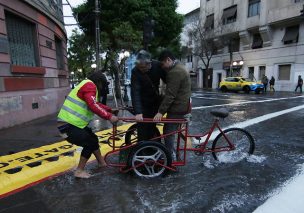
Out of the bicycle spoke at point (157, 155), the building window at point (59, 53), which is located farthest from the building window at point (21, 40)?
the bicycle spoke at point (157, 155)

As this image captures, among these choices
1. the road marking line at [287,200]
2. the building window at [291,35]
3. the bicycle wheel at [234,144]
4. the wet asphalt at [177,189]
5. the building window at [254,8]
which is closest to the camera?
the road marking line at [287,200]

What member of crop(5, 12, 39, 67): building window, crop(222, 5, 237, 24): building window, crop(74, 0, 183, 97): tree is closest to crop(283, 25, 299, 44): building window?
crop(222, 5, 237, 24): building window

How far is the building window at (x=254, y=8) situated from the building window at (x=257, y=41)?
237 centimetres

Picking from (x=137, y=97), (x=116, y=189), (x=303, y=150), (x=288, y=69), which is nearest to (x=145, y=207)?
(x=116, y=189)

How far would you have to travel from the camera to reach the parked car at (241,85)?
928 inches

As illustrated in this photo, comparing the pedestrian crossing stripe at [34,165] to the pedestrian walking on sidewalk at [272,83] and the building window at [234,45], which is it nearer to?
the pedestrian walking on sidewalk at [272,83]

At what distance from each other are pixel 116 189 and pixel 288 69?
2825 cm

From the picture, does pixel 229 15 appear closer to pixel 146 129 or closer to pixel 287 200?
pixel 146 129

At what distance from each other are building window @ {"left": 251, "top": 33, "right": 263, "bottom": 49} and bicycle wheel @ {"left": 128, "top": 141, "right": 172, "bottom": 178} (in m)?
30.0

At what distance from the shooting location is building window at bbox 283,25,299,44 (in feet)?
87.5

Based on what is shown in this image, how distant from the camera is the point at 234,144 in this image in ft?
15.4

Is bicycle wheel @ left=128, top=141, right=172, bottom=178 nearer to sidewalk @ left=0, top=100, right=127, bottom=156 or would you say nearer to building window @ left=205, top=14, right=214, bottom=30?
sidewalk @ left=0, top=100, right=127, bottom=156

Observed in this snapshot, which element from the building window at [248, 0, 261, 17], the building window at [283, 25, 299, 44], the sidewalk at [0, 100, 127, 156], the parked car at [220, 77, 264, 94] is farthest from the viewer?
the building window at [248, 0, 261, 17]

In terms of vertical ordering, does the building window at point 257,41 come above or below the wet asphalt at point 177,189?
above
